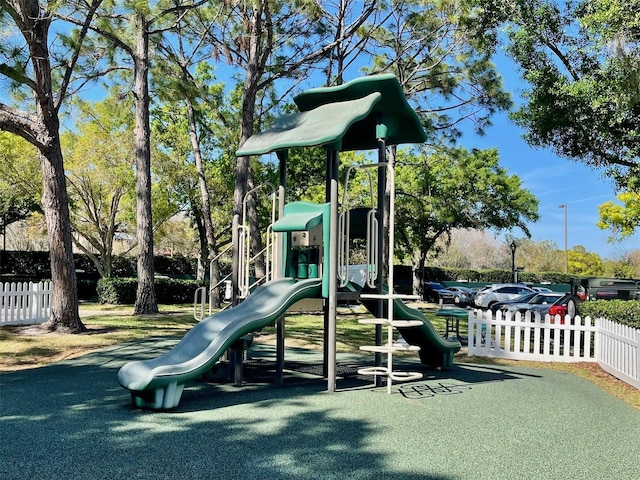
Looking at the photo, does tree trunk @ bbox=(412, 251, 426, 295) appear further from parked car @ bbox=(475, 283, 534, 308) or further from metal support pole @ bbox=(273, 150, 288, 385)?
metal support pole @ bbox=(273, 150, 288, 385)

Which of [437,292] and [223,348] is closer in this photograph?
[223,348]

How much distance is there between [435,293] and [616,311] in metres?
20.1

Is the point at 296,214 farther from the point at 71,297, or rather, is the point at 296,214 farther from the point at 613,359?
the point at 71,297

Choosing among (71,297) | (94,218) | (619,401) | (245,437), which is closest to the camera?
(245,437)

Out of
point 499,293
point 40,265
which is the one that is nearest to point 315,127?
point 499,293

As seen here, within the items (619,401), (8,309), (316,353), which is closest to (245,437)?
(619,401)

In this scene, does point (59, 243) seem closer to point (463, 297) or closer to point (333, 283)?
point (333, 283)

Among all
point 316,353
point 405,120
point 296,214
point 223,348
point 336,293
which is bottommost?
point 316,353

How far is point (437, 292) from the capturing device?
29.3 metres

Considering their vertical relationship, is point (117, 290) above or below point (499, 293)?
above

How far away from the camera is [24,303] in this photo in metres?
12.4

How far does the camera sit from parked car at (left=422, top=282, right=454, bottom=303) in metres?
28.1

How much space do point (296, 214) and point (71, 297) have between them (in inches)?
260

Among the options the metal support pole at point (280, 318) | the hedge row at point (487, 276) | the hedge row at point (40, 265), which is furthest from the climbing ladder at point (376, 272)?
the hedge row at point (487, 276)
